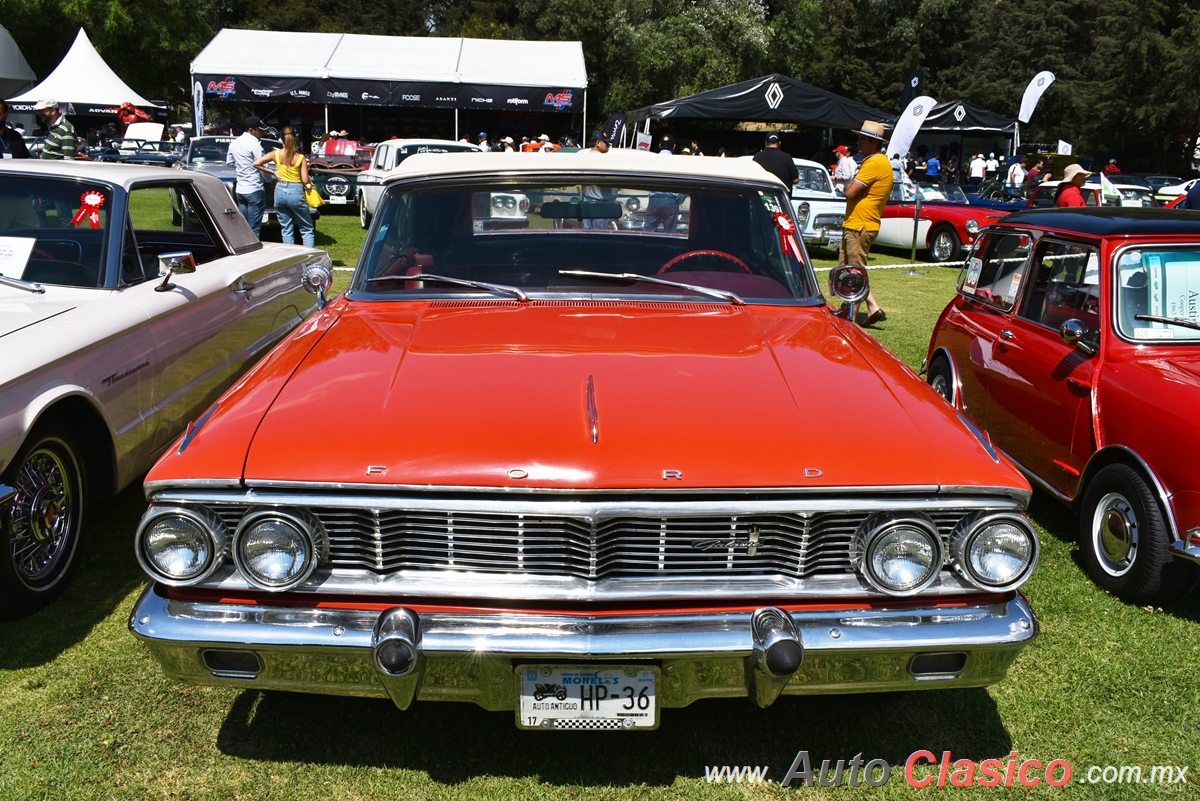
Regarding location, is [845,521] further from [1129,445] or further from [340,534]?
[1129,445]

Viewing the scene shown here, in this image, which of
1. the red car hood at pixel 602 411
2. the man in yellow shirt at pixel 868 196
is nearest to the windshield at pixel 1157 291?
the red car hood at pixel 602 411

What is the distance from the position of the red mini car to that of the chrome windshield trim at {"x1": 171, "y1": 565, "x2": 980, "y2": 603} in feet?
6.42

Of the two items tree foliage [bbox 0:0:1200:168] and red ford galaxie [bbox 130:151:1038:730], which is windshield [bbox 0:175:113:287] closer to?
red ford galaxie [bbox 130:151:1038:730]

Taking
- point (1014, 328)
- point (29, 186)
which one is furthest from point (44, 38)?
point (1014, 328)

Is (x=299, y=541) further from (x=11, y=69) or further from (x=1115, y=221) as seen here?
(x=11, y=69)

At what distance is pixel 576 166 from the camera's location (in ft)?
12.2

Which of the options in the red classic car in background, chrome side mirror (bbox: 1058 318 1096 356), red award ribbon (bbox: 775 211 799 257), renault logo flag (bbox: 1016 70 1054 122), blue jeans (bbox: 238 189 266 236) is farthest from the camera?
renault logo flag (bbox: 1016 70 1054 122)

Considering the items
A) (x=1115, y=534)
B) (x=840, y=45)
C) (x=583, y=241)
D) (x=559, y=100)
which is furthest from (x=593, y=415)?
(x=840, y=45)

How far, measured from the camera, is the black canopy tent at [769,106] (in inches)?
813

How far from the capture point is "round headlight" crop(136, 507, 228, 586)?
235 cm

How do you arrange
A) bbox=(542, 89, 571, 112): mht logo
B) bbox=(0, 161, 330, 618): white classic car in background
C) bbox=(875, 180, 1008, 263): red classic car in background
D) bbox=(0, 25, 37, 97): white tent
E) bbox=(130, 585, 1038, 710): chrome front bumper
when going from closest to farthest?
bbox=(130, 585, 1038, 710): chrome front bumper < bbox=(0, 161, 330, 618): white classic car in background < bbox=(875, 180, 1008, 263): red classic car in background < bbox=(542, 89, 571, 112): mht logo < bbox=(0, 25, 37, 97): white tent

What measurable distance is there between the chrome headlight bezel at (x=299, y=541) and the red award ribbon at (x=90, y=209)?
298 centimetres

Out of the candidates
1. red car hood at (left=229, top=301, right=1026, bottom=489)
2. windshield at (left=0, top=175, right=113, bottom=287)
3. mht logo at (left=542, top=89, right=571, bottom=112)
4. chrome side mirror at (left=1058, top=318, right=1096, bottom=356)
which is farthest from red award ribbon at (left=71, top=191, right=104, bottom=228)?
mht logo at (left=542, top=89, right=571, bottom=112)

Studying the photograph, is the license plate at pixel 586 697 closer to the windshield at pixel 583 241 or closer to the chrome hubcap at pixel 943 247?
the windshield at pixel 583 241
